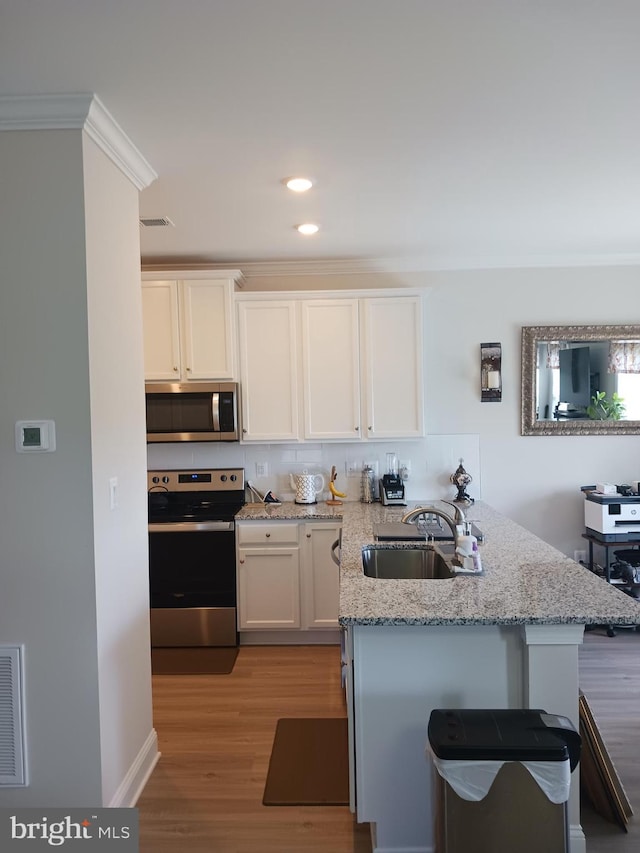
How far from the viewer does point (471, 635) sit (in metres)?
1.90

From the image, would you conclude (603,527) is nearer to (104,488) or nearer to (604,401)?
(604,401)

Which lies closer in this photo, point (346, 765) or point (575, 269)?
point (346, 765)

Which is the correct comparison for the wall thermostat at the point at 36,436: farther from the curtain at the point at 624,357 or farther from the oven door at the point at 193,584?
the curtain at the point at 624,357

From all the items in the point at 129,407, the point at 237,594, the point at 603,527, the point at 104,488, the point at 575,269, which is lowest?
the point at 237,594

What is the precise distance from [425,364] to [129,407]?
2450mm

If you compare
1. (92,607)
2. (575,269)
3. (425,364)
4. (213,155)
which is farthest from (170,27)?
(575,269)

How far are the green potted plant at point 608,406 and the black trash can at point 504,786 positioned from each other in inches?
118

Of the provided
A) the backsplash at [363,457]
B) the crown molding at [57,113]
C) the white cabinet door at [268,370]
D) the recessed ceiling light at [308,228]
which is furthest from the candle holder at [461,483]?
the crown molding at [57,113]

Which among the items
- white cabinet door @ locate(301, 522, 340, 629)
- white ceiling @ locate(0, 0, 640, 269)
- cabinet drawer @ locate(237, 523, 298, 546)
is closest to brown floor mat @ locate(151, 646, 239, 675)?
white cabinet door @ locate(301, 522, 340, 629)

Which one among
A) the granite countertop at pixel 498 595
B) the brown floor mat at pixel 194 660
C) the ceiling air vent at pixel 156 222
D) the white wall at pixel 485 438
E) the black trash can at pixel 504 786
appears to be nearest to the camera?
the black trash can at pixel 504 786

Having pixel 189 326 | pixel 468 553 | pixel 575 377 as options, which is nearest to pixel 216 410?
pixel 189 326

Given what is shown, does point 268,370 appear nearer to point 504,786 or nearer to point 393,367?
point 393,367

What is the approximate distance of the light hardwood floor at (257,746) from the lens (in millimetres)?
2100

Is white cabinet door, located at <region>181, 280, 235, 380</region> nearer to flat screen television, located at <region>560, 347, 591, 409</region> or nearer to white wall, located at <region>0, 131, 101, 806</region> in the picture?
white wall, located at <region>0, 131, 101, 806</region>
